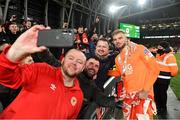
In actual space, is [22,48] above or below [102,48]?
above

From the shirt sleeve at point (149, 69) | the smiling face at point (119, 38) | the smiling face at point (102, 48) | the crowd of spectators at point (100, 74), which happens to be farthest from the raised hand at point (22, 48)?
the smiling face at point (102, 48)

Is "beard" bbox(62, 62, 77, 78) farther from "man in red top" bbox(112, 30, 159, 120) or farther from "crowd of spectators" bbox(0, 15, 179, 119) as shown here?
"man in red top" bbox(112, 30, 159, 120)

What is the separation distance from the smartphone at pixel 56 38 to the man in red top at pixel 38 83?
0.14 feet

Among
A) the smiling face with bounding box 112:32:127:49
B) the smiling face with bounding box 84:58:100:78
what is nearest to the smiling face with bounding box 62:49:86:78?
the smiling face with bounding box 84:58:100:78

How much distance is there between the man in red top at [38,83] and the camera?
2.32 metres

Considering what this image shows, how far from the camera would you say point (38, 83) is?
9.43 ft

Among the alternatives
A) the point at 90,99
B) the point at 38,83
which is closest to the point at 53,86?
the point at 38,83

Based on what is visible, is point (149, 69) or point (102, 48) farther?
point (102, 48)

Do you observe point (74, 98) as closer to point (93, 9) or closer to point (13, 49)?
point (13, 49)

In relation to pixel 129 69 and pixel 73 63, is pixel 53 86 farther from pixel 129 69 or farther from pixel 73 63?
pixel 129 69

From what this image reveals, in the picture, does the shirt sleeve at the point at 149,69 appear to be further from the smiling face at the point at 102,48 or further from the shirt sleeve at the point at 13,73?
the shirt sleeve at the point at 13,73

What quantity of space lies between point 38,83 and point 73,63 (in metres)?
0.46

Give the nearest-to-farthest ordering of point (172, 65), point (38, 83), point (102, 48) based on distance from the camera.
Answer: point (38, 83), point (102, 48), point (172, 65)

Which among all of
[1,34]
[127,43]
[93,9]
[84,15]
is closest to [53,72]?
[127,43]
